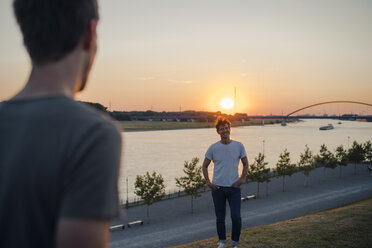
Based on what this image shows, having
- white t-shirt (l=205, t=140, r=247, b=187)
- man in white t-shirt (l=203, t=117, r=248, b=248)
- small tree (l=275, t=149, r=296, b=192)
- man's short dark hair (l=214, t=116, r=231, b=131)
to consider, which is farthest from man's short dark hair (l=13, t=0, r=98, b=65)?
small tree (l=275, t=149, r=296, b=192)

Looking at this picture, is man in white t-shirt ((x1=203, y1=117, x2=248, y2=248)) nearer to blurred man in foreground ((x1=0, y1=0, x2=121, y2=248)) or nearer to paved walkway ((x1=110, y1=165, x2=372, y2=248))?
blurred man in foreground ((x1=0, y1=0, x2=121, y2=248))

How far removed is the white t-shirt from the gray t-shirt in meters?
5.67

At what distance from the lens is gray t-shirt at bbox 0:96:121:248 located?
2.47 ft

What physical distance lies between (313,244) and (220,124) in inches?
146

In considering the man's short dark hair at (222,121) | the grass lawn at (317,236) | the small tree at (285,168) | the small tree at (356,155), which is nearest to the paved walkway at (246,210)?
the small tree at (285,168)

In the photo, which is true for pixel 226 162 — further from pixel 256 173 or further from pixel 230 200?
pixel 256 173

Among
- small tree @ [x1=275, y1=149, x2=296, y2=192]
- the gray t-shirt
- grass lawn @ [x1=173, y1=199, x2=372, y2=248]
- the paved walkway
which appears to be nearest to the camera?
the gray t-shirt

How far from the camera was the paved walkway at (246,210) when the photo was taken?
2252 centimetres

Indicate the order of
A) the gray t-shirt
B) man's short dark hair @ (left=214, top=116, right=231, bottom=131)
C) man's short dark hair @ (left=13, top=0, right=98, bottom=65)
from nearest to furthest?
the gray t-shirt < man's short dark hair @ (left=13, top=0, right=98, bottom=65) < man's short dark hair @ (left=214, top=116, right=231, bottom=131)

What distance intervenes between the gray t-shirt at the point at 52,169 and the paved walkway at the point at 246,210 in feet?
68.5

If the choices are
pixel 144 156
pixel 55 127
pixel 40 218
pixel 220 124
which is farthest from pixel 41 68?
pixel 144 156

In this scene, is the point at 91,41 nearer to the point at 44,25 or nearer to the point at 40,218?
the point at 44,25

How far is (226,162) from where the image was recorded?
6383 millimetres

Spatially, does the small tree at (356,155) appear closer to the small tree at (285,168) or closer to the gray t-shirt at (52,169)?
the small tree at (285,168)
